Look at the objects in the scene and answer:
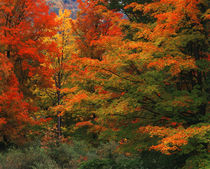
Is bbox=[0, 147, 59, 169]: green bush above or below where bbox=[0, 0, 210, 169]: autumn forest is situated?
below

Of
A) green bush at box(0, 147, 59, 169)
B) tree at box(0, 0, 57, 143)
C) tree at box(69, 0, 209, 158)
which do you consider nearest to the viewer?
tree at box(69, 0, 209, 158)

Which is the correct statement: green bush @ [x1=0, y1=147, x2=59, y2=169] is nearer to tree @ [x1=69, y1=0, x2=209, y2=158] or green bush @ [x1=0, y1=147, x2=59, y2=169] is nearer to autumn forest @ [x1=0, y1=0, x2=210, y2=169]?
autumn forest @ [x1=0, y1=0, x2=210, y2=169]

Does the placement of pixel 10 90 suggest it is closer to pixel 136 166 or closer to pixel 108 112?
pixel 108 112

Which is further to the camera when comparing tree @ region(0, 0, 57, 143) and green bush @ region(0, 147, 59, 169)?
tree @ region(0, 0, 57, 143)

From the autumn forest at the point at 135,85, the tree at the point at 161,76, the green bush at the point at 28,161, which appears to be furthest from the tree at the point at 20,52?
the tree at the point at 161,76

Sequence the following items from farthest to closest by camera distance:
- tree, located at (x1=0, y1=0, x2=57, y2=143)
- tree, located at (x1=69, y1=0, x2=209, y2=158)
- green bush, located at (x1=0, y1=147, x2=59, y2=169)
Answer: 1. tree, located at (x1=0, y1=0, x2=57, y2=143)
2. green bush, located at (x1=0, y1=147, x2=59, y2=169)
3. tree, located at (x1=69, y1=0, x2=209, y2=158)

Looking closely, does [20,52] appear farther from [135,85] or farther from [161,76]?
[161,76]

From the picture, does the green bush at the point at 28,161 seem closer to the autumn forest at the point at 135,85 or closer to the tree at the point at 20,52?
the autumn forest at the point at 135,85

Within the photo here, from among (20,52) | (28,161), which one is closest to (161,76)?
(28,161)

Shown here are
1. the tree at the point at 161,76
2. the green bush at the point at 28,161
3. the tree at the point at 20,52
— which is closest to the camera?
the tree at the point at 161,76

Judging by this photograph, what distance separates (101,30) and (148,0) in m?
4.80

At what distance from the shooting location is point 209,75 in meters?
8.80

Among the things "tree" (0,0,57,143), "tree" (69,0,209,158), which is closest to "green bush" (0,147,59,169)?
"tree" (0,0,57,143)

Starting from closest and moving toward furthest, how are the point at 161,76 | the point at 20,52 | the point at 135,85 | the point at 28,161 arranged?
the point at 135,85 < the point at 161,76 < the point at 28,161 < the point at 20,52
